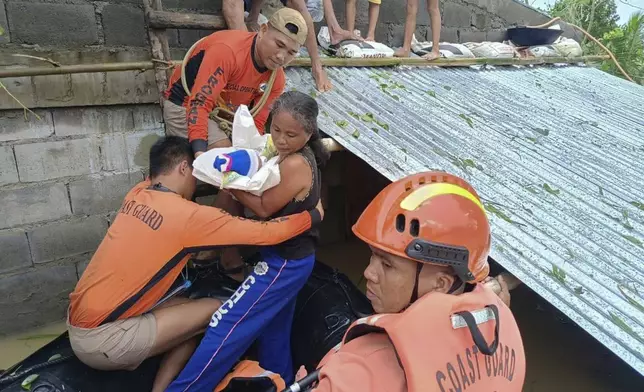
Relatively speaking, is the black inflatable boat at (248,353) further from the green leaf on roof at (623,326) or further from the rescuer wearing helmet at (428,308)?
the rescuer wearing helmet at (428,308)

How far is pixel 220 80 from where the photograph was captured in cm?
291

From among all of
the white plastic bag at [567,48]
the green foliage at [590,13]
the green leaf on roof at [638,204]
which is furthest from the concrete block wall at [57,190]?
→ the green foliage at [590,13]

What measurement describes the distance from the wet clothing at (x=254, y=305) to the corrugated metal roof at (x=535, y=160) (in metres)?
0.71

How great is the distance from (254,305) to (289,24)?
1.67 meters

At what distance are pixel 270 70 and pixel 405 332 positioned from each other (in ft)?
7.73

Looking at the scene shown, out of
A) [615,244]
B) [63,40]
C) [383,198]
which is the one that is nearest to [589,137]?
[615,244]

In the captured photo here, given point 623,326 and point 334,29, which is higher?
point 334,29

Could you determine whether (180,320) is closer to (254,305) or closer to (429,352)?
(254,305)

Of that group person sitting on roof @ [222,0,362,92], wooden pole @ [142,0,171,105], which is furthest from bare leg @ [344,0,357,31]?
wooden pole @ [142,0,171,105]

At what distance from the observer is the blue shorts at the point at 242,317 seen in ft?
8.27

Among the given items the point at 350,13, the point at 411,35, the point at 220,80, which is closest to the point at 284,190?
the point at 220,80

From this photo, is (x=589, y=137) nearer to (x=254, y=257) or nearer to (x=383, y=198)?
(x=254, y=257)

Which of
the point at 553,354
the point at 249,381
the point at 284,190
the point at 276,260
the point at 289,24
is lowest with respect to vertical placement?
the point at 553,354

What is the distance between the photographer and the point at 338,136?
3.32m
